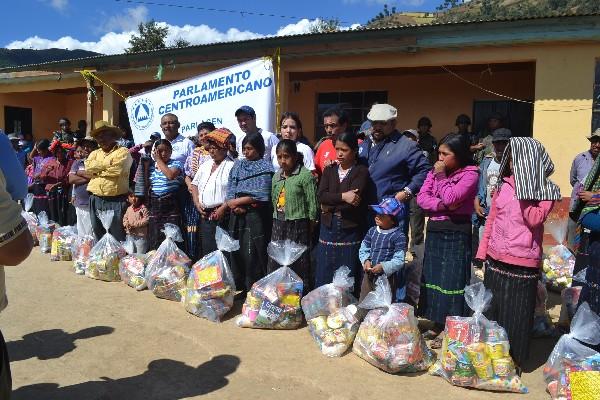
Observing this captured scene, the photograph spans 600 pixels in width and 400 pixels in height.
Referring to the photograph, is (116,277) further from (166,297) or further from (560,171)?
(560,171)

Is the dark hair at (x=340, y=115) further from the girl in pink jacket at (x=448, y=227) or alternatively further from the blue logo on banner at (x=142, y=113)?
the blue logo on banner at (x=142, y=113)

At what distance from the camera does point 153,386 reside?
3229mm

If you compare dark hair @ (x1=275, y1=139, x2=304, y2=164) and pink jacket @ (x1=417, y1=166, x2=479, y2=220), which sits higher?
dark hair @ (x1=275, y1=139, x2=304, y2=164)

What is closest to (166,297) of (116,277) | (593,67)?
(116,277)

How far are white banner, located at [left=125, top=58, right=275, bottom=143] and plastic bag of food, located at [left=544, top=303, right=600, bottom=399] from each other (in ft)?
14.7

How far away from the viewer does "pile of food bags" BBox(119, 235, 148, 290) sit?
5.29 m

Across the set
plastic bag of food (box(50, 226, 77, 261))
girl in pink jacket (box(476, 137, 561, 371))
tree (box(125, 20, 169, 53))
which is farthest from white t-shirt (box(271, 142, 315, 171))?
tree (box(125, 20, 169, 53))

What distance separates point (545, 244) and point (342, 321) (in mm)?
4607

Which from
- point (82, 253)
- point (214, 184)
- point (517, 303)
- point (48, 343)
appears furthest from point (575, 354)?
point (82, 253)

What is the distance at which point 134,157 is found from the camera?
6.32 metres

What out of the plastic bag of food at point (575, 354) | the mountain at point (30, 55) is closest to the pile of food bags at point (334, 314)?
the plastic bag of food at point (575, 354)

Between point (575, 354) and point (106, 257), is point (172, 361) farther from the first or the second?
point (575, 354)

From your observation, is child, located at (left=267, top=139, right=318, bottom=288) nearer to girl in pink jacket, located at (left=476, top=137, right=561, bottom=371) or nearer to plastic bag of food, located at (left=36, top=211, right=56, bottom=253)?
girl in pink jacket, located at (left=476, top=137, right=561, bottom=371)

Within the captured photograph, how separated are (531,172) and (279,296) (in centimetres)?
207
